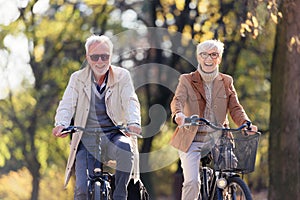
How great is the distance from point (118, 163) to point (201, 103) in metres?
1.27

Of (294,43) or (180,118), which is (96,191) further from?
(294,43)

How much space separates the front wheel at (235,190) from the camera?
9438mm

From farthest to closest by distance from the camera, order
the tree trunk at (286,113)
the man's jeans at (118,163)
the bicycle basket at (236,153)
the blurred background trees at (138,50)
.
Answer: the blurred background trees at (138,50) < the tree trunk at (286,113) < the man's jeans at (118,163) < the bicycle basket at (236,153)

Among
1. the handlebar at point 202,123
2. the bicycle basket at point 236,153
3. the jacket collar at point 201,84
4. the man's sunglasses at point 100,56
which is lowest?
the bicycle basket at point 236,153

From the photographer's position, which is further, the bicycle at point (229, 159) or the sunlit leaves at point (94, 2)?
the sunlit leaves at point (94, 2)

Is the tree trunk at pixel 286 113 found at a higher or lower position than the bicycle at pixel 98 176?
higher

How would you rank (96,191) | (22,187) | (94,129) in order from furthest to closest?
(22,187)
(94,129)
(96,191)

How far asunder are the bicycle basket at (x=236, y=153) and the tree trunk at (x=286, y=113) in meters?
7.11

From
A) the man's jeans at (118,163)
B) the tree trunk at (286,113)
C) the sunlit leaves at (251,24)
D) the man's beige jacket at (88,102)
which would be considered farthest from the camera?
the sunlit leaves at (251,24)

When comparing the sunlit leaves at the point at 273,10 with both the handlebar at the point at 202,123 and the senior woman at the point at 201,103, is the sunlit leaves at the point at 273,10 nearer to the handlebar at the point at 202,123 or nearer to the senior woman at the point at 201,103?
the senior woman at the point at 201,103

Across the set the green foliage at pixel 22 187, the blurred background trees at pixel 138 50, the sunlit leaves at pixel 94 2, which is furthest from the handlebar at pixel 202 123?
the green foliage at pixel 22 187

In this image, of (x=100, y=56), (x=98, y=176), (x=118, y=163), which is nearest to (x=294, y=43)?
(x=100, y=56)

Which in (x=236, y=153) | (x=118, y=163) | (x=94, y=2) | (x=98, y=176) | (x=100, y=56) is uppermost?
(x=94, y=2)

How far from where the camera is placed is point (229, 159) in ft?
31.8
